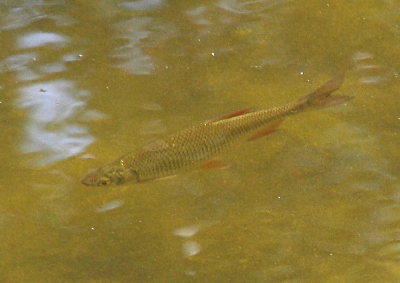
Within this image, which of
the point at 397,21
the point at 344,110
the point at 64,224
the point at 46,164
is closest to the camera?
the point at 64,224

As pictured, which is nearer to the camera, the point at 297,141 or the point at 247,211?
the point at 247,211

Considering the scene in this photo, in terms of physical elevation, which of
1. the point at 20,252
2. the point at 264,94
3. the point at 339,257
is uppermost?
the point at 264,94

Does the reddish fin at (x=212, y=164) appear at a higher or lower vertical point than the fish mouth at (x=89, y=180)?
higher

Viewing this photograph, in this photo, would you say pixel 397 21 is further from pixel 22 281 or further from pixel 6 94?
pixel 22 281

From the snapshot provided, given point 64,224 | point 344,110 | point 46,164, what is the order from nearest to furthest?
point 64,224 < point 46,164 < point 344,110

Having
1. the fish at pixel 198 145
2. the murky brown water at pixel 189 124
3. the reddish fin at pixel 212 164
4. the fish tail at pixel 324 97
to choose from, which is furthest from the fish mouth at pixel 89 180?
the fish tail at pixel 324 97

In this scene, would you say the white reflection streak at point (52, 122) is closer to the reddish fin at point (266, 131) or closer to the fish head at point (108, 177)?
the fish head at point (108, 177)

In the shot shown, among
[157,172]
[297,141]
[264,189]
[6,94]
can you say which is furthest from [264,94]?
[6,94]
